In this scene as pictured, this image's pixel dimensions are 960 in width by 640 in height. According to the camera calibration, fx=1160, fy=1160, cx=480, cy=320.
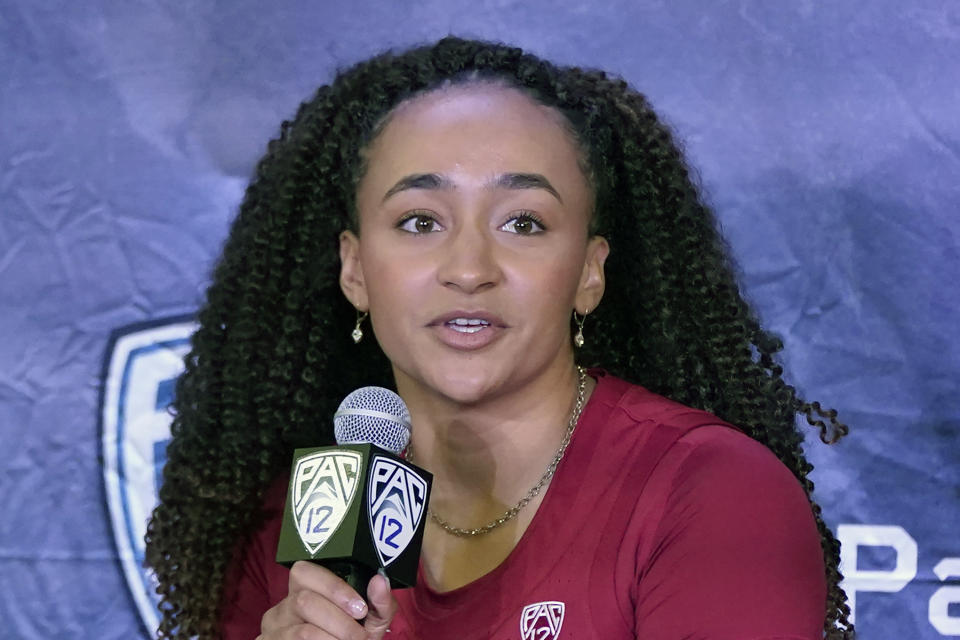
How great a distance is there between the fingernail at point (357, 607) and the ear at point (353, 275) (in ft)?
2.29

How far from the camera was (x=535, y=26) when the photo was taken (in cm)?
196

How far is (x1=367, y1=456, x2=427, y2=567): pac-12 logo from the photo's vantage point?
1.05 metres

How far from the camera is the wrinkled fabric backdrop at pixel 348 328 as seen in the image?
6.17 ft

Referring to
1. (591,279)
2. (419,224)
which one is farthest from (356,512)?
(591,279)

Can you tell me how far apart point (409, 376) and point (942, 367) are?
0.88 meters

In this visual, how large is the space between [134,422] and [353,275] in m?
0.60

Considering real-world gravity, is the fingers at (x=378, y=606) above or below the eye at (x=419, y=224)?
below

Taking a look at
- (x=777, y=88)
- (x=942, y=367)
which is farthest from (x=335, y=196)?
(x=942, y=367)

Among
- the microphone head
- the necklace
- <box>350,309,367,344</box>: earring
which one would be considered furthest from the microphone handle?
<box>350,309,367,344</box>: earring

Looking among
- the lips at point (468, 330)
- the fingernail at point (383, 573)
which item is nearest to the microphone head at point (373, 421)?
the fingernail at point (383, 573)

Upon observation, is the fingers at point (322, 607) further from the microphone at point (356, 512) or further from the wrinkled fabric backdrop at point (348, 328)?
the wrinkled fabric backdrop at point (348, 328)

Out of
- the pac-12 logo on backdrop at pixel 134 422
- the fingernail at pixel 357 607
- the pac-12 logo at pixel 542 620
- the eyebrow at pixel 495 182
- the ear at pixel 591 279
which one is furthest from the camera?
the pac-12 logo on backdrop at pixel 134 422

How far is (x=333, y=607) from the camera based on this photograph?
39.3 inches

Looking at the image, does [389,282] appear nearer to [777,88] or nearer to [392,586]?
[392,586]
